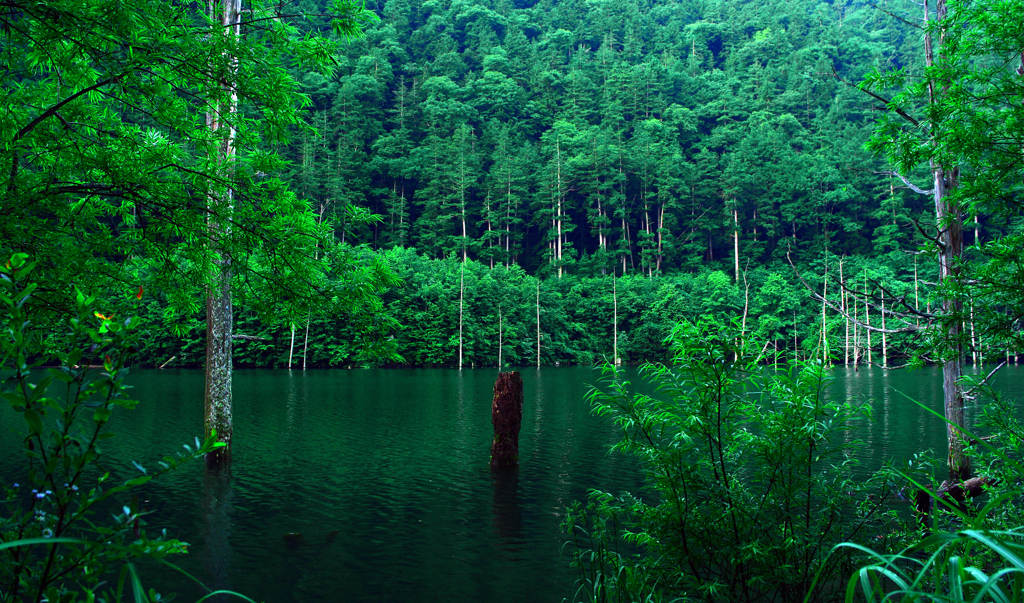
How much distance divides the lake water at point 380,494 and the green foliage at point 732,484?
7.69 feet

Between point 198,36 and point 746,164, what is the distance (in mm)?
72061

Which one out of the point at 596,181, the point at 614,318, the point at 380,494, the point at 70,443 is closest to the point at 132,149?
the point at 70,443

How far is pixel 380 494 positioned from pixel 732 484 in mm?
7177

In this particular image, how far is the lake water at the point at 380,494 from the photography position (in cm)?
647

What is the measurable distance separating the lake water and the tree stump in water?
396 millimetres

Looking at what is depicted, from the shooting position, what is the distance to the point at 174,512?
8.66m

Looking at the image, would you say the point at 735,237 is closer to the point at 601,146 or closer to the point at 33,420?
the point at 601,146

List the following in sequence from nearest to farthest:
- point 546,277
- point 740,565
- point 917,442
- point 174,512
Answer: point 740,565 → point 174,512 → point 917,442 → point 546,277

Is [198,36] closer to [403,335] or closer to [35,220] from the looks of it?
[35,220]

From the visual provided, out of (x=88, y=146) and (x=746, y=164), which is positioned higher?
(x=746, y=164)

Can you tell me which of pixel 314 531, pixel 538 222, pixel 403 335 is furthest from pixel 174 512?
pixel 538 222

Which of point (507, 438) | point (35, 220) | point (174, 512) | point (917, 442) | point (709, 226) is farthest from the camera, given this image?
point (709, 226)

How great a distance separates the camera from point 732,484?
4.10m

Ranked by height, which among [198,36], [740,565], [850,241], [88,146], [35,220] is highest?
[850,241]
